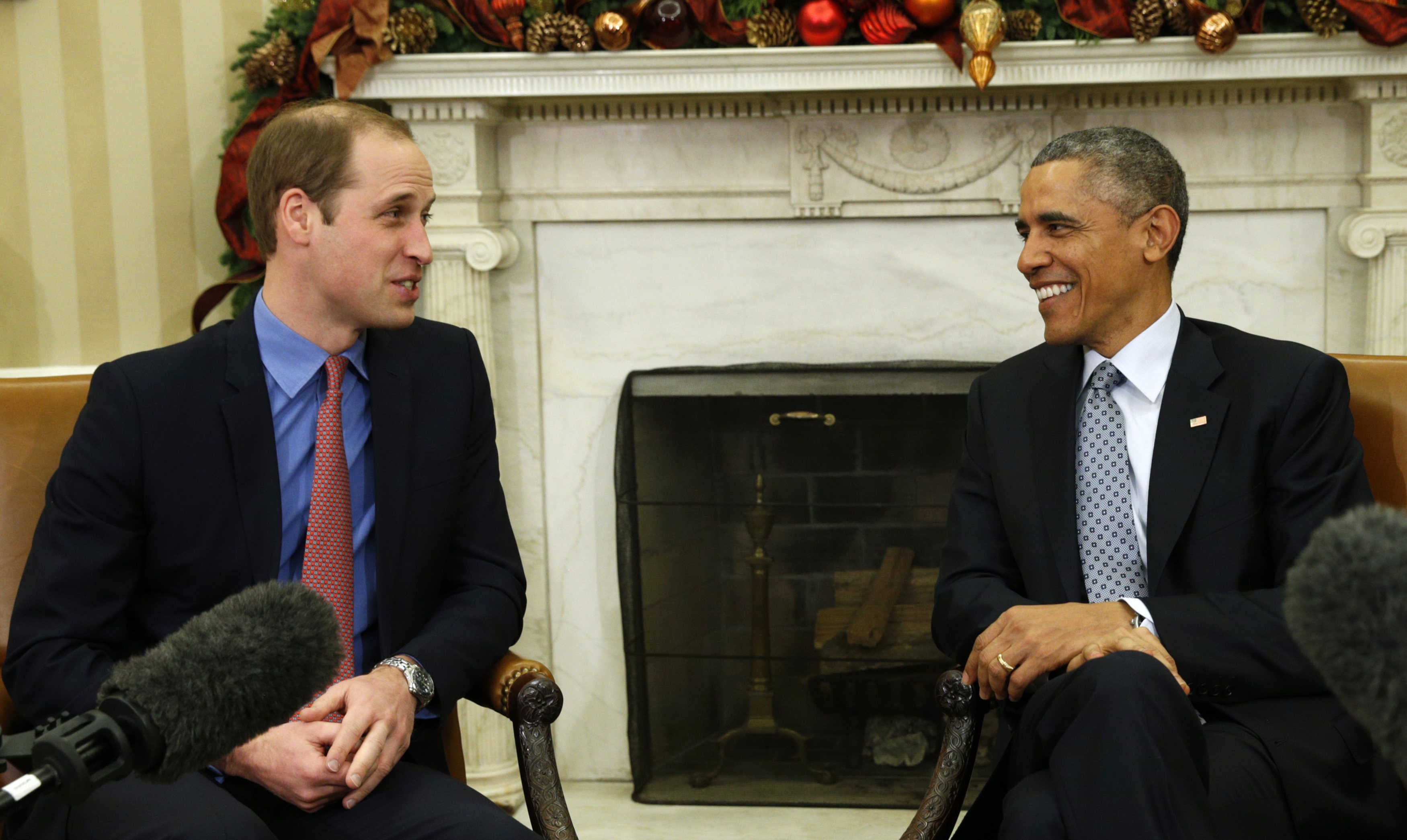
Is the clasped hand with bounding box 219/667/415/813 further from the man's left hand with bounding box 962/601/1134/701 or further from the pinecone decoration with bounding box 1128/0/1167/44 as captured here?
the pinecone decoration with bounding box 1128/0/1167/44

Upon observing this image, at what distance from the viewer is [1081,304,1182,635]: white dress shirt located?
1.80m

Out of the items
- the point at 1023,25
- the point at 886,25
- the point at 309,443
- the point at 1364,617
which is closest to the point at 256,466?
the point at 309,443

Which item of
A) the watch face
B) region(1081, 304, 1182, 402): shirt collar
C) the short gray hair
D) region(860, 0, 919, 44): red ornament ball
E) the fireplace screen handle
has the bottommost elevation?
the watch face

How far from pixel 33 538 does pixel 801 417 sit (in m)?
1.69

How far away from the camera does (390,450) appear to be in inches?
67.2

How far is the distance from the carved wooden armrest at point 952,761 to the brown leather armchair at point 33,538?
0.47 meters

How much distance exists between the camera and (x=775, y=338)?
122 inches

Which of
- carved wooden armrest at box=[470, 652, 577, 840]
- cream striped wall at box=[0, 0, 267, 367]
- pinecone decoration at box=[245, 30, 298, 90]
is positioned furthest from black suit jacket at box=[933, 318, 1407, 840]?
cream striped wall at box=[0, 0, 267, 367]

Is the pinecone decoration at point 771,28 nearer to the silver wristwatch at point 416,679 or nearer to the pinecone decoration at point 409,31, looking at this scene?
the pinecone decoration at point 409,31

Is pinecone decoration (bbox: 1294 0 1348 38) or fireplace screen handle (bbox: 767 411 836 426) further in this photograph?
fireplace screen handle (bbox: 767 411 836 426)

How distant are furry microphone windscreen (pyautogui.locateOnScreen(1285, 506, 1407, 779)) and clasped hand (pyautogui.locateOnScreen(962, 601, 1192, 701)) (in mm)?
872

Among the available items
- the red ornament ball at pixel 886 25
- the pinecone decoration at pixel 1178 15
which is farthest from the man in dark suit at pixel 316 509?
the pinecone decoration at pixel 1178 15

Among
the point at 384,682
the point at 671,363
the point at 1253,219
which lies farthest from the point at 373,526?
the point at 1253,219

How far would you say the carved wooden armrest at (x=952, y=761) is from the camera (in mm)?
1654
